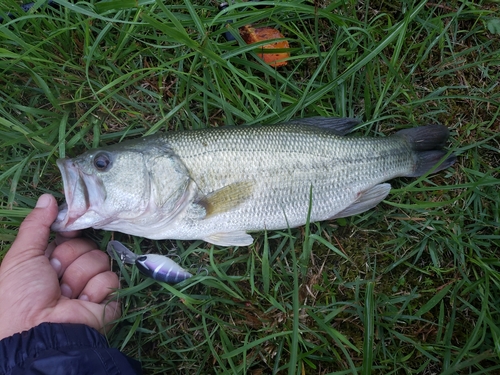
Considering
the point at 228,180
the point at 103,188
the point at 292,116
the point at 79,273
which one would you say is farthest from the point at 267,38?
the point at 79,273

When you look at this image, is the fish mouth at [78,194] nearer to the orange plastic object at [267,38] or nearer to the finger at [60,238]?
A: the finger at [60,238]

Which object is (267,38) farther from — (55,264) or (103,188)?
(55,264)

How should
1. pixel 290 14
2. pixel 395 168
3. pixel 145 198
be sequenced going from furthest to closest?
1. pixel 290 14
2. pixel 395 168
3. pixel 145 198

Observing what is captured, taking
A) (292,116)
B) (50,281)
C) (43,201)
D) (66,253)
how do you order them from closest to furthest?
(50,281)
(43,201)
(66,253)
(292,116)

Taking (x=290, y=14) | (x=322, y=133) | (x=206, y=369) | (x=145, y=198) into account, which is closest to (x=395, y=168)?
(x=322, y=133)

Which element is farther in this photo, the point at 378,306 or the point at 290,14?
the point at 290,14

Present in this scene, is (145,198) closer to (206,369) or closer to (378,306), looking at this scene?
(206,369)

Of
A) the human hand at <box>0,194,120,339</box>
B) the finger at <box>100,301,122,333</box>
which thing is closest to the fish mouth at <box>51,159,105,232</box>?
the human hand at <box>0,194,120,339</box>

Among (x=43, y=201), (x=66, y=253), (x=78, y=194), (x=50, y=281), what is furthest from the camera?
(x=66, y=253)
